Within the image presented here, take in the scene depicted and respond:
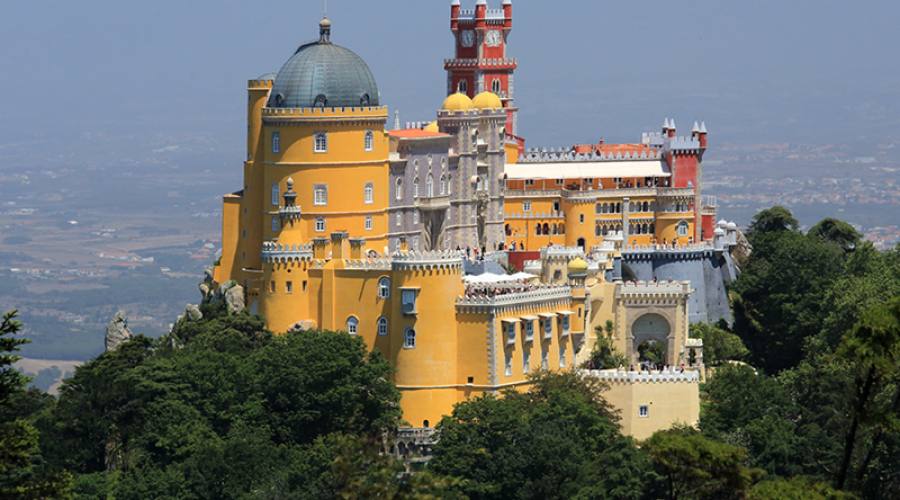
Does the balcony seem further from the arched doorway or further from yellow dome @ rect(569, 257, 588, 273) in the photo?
the arched doorway

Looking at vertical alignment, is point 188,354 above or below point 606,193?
below

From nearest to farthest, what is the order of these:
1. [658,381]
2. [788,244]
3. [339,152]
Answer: [658,381] → [339,152] → [788,244]

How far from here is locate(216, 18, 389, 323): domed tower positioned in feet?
352

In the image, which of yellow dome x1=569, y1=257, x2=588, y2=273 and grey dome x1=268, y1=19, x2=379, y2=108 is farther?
grey dome x1=268, y1=19, x2=379, y2=108

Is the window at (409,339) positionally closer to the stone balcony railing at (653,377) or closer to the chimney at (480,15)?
the stone balcony railing at (653,377)

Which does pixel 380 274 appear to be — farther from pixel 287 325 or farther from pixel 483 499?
pixel 483 499

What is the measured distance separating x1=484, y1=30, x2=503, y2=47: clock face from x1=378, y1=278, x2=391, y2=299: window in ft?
115

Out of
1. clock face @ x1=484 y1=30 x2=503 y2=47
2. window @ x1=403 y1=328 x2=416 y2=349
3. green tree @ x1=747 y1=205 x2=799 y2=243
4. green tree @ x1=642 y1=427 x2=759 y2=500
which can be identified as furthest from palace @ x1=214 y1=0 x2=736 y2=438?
green tree @ x1=642 y1=427 x2=759 y2=500

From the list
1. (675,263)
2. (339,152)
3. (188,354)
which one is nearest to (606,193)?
(675,263)

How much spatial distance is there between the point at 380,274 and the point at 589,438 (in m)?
11.6

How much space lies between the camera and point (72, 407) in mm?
99125

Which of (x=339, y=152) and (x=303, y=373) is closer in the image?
(x=303, y=373)

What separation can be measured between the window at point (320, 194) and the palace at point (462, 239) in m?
0.09

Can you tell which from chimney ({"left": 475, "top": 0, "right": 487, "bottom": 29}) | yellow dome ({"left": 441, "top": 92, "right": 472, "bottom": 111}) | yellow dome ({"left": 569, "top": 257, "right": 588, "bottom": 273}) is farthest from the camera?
chimney ({"left": 475, "top": 0, "right": 487, "bottom": 29})
